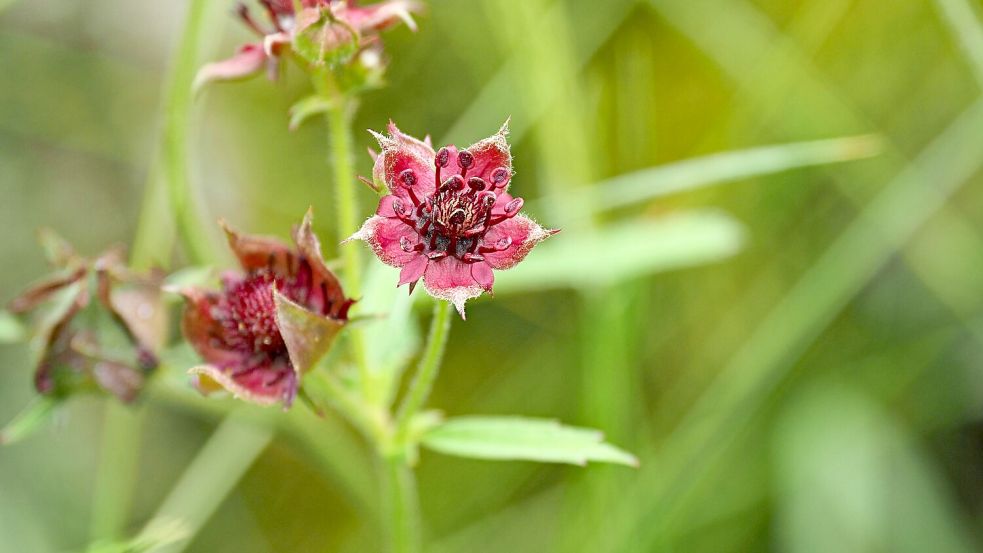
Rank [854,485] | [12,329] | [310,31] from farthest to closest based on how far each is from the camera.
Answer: [854,485], [12,329], [310,31]

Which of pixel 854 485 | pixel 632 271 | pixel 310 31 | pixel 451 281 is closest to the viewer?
pixel 451 281

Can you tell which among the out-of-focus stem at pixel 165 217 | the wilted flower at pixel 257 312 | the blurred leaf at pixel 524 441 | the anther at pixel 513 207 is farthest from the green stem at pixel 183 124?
the anther at pixel 513 207

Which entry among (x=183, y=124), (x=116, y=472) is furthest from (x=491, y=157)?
(x=116, y=472)

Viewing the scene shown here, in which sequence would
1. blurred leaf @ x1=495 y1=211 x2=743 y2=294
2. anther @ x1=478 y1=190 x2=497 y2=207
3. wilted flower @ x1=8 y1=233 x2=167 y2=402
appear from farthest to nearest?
1. blurred leaf @ x1=495 y1=211 x2=743 y2=294
2. wilted flower @ x1=8 y1=233 x2=167 y2=402
3. anther @ x1=478 y1=190 x2=497 y2=207

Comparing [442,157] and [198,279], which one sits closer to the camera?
[442,157]

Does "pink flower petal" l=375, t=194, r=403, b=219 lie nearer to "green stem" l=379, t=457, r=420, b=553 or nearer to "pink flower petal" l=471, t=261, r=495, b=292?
"pink flower petal" l=471, t=261, r=495, b=292

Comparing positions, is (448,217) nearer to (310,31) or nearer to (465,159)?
(465,159)

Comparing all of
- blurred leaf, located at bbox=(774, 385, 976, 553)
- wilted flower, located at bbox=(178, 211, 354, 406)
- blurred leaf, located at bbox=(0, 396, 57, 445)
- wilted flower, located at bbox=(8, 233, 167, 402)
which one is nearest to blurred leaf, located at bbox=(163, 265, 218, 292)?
wilted flower, located at bbox=(178, 211, 354, 406)
